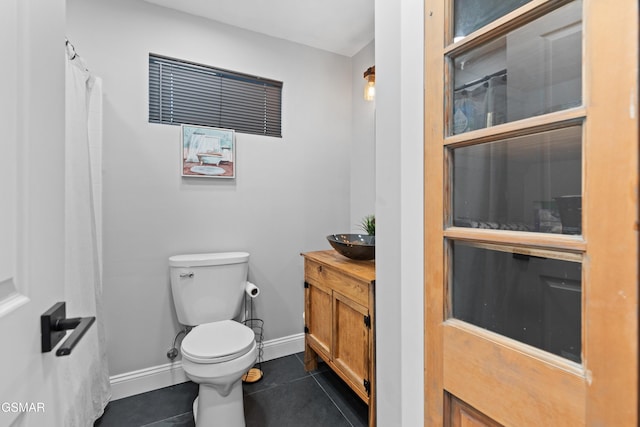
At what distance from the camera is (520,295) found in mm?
703

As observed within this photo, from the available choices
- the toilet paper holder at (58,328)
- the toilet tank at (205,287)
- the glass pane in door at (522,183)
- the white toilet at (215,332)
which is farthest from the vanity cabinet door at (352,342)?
the toilet paper holder at (58,328)

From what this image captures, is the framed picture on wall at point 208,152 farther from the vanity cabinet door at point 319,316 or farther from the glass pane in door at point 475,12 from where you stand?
the glass pane in door at point 475,12

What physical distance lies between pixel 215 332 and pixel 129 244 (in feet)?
2.67

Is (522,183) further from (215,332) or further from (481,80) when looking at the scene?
(215,332)

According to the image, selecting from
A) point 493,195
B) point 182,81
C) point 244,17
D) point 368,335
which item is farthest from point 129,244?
point 493,195

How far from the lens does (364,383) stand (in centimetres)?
146

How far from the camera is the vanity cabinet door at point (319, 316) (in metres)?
1.81

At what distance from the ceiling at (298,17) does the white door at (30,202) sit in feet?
5.30

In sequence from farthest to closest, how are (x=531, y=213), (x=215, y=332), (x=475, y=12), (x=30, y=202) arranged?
(x=215, y=332), (x=475, y=12), (x=531, y=213), (x=30, y=202)

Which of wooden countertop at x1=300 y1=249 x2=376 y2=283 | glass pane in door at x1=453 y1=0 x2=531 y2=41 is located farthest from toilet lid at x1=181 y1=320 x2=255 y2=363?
glass pane in door at x1=453 y1=0 x2=531 y2=41

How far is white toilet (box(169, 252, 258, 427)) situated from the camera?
55.6 inches

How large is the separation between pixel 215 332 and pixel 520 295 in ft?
5.03

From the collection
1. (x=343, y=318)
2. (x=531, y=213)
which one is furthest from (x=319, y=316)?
(x=531, y=213)

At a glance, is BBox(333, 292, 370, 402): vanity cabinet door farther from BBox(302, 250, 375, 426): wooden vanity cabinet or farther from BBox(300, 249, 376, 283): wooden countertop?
BBox(300, 249, 376, 283): wooden countertop
